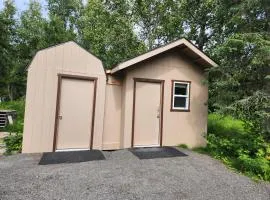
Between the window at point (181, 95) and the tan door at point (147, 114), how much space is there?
675 millimetres

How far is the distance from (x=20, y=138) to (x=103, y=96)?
2876 millimetres

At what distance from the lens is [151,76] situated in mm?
7699

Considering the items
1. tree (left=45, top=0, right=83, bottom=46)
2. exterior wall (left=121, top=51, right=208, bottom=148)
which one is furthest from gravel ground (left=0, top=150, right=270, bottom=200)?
tree (left=45, top=0, right=83, bottom=46)

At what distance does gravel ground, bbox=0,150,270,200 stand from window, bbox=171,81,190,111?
2.51 meters

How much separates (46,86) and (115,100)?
7.49 ft

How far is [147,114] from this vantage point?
768 cm

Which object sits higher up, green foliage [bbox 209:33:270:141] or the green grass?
green foliage [bbox 209:33:270:141]

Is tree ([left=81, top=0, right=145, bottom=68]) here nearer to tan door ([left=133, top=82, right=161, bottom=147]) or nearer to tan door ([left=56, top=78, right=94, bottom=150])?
tan door ([left=133, top=82, right=161, bottom=147])

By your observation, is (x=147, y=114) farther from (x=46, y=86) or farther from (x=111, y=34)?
(x=111, y=34)

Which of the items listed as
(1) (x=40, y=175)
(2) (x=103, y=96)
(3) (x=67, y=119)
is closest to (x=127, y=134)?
(2) (x=103, y=96)

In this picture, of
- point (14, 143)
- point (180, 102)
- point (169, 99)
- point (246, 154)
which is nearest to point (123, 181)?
point (246, 154)

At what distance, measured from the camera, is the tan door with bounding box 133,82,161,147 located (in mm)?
7535

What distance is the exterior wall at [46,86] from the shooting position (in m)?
6.31

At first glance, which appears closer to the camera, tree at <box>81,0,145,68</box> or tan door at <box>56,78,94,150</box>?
tan door at <box>56,78,94,150</box>
